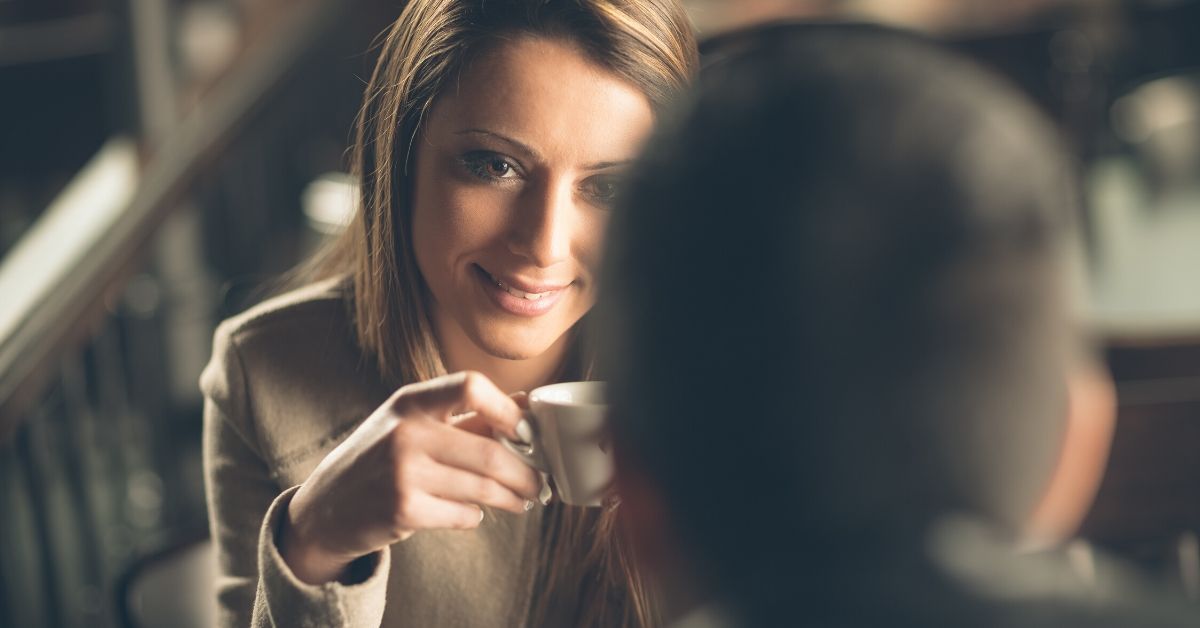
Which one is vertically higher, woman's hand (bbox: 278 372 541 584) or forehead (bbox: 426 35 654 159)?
forehead (bbox: 426 35 654 159)

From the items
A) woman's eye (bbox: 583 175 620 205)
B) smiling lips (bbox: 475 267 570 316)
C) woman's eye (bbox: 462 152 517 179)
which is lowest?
smiling lips (bbox: 475 267 570 316)

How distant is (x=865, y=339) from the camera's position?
1.24 feet

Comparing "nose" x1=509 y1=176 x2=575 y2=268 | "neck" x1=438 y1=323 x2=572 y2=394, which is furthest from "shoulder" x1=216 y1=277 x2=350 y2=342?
"nose" x1=509 y1=176 x2=575 y2=268

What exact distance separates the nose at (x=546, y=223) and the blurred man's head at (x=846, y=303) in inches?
8.9

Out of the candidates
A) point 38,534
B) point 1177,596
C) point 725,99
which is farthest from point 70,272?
point 1177,596

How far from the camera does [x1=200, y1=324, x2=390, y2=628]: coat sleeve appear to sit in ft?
2.15

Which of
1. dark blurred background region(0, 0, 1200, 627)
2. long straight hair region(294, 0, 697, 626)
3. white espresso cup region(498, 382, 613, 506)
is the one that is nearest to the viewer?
white espresso cup region(498, 382, 613, 506)

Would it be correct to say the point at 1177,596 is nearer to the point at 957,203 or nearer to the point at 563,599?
the point at 957,203

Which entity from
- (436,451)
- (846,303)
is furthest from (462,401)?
(846,303)

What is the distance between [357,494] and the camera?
619 millimetres

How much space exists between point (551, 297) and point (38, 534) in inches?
54.4

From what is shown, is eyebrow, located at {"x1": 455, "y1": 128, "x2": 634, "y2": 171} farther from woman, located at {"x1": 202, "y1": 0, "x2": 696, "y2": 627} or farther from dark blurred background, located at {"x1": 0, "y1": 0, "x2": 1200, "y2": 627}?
dark blurred background, located at {"x1": 0, "y1": 0, "x2": 1200, "y2": 627}

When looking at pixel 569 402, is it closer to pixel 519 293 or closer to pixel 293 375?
pixel 519 293

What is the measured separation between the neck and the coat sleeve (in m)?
0.14
